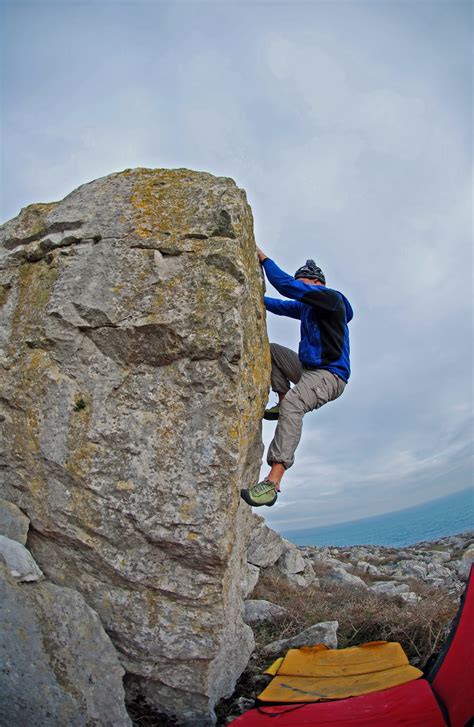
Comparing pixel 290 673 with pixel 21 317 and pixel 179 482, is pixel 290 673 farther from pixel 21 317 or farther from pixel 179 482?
pixel 21 317

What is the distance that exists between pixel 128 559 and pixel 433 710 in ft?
10.1

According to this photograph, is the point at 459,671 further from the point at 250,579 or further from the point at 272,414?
the point at 250,579

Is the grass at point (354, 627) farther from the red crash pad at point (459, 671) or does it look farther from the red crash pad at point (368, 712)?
the red crash pad at point (368, 712)

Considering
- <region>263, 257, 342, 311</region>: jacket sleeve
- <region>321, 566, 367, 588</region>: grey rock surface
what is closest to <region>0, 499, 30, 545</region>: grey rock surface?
<region>263, 257, 342, 311</region>: jacket sleeve

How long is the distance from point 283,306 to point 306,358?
0.98 m

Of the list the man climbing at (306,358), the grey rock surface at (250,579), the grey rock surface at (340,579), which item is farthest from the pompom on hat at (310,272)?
the grey rock surface at (340,579)

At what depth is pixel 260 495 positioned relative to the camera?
540 cm

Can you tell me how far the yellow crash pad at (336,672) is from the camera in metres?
4.66

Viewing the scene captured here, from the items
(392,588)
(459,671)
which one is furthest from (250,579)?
(459,671)

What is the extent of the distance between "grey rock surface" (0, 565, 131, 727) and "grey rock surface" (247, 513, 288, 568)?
849cm

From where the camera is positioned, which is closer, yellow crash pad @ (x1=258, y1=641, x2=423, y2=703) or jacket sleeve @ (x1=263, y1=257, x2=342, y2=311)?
yellow crash pad @ (x1=258, y1=641, x2=423, y2=703)

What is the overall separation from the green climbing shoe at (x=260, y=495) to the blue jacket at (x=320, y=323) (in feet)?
6.28

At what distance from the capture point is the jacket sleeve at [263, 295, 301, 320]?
7098mm

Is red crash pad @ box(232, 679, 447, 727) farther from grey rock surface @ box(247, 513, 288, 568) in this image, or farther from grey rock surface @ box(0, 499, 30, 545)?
grey rock surface @ box(247, 513, 288, 568)
